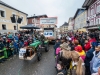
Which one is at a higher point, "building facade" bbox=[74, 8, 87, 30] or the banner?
"building facade" bbox=[74, 8, 87, 30]

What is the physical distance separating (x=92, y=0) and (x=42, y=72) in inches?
808

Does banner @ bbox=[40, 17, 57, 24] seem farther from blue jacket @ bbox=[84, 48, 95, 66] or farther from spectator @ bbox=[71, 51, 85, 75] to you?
spectator @ bbox=[71, 51, 85, 75]

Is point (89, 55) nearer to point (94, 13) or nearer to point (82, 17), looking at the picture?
point (94, 13)

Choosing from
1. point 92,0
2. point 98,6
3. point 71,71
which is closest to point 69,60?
point 71,71

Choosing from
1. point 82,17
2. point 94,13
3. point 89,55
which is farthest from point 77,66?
point 82,17

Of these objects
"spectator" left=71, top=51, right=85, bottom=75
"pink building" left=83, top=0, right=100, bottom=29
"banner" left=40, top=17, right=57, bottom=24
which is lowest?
"spectator" left=71, top=51, right=85, bottom=75

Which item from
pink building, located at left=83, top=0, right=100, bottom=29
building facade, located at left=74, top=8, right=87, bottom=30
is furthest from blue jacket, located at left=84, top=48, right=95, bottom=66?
building facade, located at left=74, top=8, right=87, bottom=30

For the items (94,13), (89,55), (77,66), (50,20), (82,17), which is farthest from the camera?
(82,17)

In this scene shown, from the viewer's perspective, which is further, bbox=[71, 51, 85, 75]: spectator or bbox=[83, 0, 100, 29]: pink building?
bbox=[83, 0, 100, 29]: pink building

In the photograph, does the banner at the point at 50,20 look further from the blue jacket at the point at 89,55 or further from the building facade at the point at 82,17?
the building facade at the point at 82,17

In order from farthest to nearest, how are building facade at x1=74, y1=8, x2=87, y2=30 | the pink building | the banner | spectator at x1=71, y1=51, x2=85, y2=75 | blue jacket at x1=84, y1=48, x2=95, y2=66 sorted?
building facade at x1=74, y1=8, x2=87, y2=30
the pink building
the banner
blue jacket at x1=84, y1=48, x2=95, y2=66
spectator at x1=71, y1=51, x2=85, y2=75

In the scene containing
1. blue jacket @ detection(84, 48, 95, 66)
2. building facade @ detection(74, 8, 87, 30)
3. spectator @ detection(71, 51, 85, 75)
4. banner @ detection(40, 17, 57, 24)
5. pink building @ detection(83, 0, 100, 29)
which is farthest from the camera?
building facade @ detection(74, 8, 87, 30)

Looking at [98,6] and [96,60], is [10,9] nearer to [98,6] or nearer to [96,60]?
[98,6]

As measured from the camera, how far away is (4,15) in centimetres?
1777
